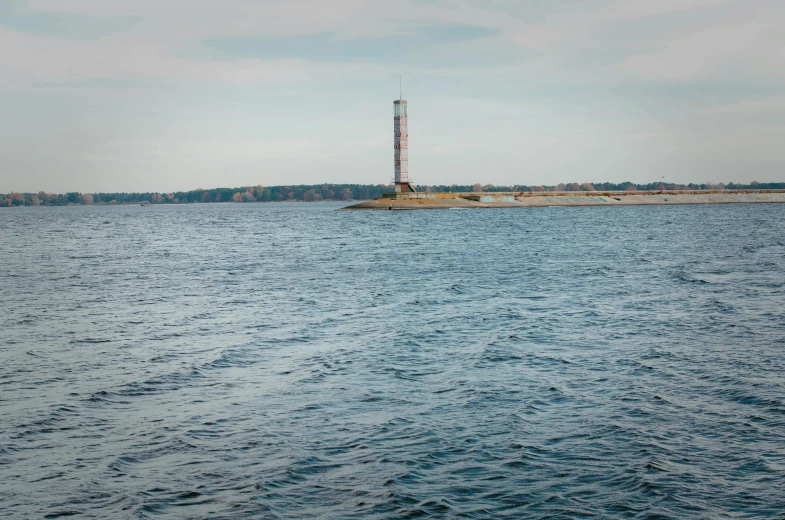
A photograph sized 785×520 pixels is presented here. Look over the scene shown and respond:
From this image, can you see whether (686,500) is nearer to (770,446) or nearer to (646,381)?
(770,446)

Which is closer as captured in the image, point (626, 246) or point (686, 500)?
point (686, 500)

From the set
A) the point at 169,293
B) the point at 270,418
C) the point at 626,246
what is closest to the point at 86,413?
the point at 270,418

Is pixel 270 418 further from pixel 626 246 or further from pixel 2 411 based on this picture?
pixel 626 246

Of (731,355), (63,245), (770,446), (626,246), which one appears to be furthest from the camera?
(63,245)

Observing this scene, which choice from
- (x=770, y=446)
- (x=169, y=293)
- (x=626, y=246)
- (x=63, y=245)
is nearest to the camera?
(x=770, y=446)

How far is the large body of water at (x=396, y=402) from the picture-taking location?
44.0ft

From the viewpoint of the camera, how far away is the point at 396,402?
19484 mm

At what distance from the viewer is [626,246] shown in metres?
81.9

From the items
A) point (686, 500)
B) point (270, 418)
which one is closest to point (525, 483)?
point (686, 500)

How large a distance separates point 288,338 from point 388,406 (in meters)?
10.6

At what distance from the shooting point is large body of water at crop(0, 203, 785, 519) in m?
13.4

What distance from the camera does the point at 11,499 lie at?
13305 millimetres

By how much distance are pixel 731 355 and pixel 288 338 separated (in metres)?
15.8

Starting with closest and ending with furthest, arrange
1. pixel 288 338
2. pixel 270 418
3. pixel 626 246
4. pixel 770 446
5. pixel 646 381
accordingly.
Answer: pixel 770 446
pixel 270 418
pixel 646 381
pixel 288 338
pixel 626 246
